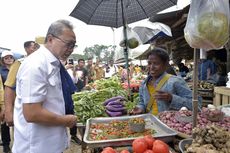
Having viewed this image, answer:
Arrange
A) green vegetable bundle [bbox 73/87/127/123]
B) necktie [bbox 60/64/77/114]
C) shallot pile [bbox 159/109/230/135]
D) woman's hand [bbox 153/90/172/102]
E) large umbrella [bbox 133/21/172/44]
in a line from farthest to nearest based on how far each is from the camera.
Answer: large umbrella [bbox 133/21/172/44]
green vegetable bundle [bbox 73/87/127/123]
woman's hand [bbox 153/90/172/102]
shallot pile [bbox 159/109/230/135]
necktie [bbox 60/64/77/114]

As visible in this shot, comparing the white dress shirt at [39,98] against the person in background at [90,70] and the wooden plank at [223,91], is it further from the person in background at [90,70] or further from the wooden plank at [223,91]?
the person in background at [90,70]

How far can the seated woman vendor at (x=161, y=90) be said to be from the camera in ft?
11.3

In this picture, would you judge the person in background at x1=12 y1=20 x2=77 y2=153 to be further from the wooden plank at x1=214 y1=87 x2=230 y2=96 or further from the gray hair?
the wooden plank at x1=214 y1=87 x2=230 y2=96

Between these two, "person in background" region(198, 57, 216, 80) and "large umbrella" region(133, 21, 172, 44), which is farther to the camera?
"large umbrella" region(133, 21, 172, 44)

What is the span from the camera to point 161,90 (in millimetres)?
3545

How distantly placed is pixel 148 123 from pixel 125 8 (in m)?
2.61

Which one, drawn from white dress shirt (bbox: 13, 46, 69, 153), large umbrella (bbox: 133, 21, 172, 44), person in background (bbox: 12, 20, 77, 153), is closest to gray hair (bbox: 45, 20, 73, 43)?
person in background (bbox: 12, 20, 77, 153)

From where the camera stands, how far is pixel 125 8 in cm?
519

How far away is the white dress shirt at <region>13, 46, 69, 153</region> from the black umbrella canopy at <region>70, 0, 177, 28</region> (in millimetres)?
2749

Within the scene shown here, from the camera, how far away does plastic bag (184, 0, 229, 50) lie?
2.00 m

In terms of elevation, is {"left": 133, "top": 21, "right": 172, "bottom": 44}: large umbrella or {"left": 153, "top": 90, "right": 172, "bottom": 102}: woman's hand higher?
{"left": 133, "top": 21, "right": 172, "bottom": 44}: large umbrella

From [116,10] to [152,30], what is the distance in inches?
203

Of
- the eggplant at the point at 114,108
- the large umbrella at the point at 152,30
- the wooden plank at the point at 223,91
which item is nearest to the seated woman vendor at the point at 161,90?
the eggplant at the point at 114,108

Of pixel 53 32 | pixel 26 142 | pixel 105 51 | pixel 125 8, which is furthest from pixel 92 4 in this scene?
pixel 105 51
